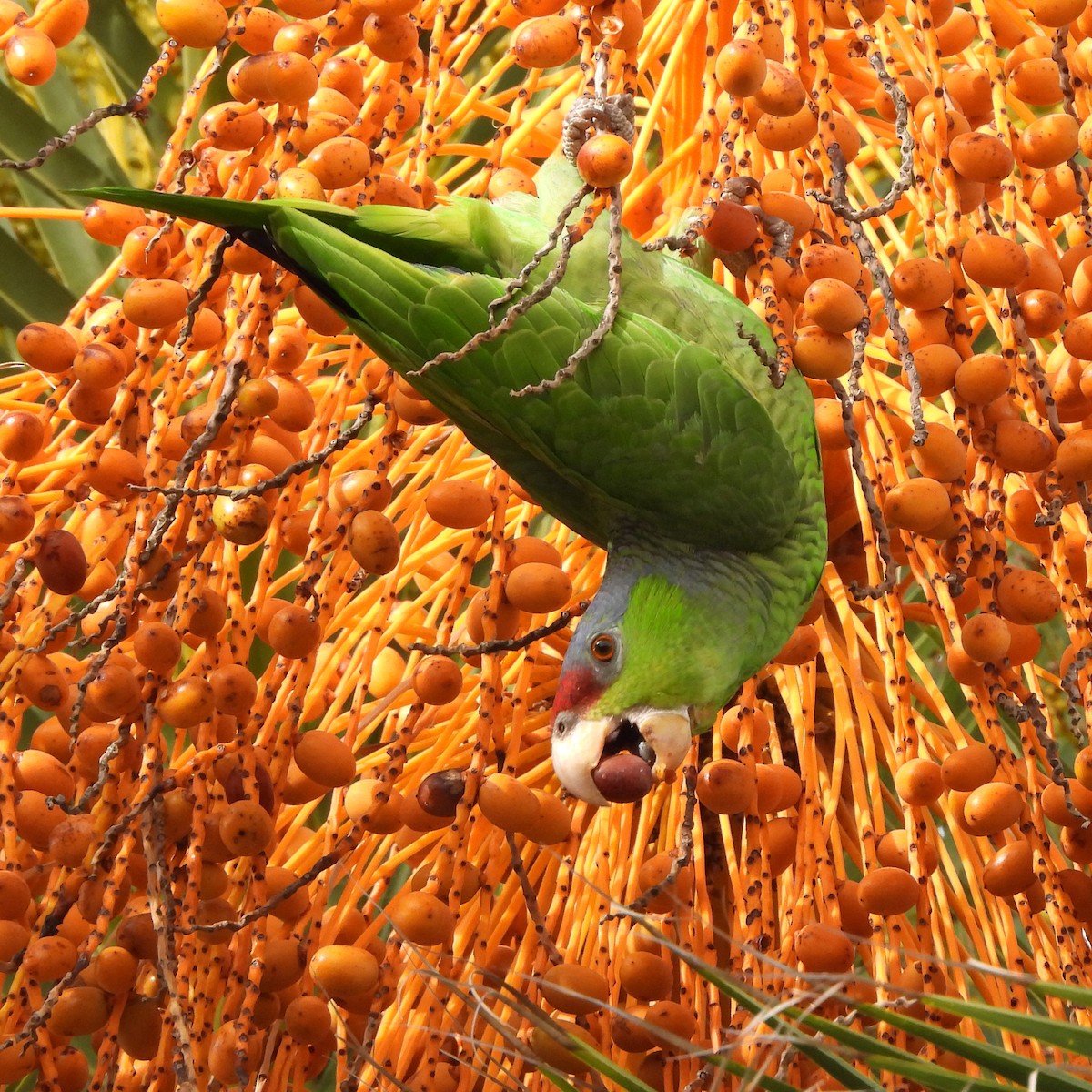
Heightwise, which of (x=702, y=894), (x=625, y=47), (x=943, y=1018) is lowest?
(x=943, y=1018)

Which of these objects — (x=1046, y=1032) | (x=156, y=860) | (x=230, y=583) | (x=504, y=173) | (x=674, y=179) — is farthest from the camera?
(x=674, y=179)

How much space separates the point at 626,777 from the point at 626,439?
371mm

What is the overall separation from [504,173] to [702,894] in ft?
2.42

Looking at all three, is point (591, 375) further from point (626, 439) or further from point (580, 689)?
point (580, 689)

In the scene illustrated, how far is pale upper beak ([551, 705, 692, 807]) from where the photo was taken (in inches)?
51.4

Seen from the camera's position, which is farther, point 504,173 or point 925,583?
point 504,173

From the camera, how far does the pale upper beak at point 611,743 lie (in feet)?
4.28

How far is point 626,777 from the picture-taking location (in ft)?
3.90

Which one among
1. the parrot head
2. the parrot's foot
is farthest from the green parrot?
the parrot's foot

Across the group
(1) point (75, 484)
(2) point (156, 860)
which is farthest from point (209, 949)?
(1) point (75, 484)

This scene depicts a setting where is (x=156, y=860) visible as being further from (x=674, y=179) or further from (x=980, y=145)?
(x=674, y=179)

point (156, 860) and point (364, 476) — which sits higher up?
point (364, 476)

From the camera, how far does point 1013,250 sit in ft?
3.83

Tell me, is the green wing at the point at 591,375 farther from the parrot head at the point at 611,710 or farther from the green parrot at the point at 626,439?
the parrot head at the point at 611,710
